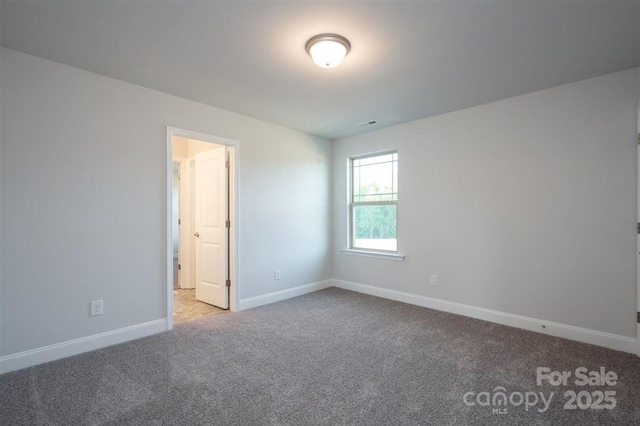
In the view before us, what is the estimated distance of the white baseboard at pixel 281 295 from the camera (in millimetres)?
3979

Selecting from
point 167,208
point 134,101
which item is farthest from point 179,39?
point 167,208

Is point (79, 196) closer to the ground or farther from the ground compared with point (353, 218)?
farther from the ground

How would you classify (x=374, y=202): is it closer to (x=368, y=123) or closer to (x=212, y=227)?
(x=368, y=123)

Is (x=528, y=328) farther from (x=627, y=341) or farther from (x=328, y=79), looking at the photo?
(x=328, y=79)

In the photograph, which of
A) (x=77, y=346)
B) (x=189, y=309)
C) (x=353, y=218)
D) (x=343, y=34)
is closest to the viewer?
(x=343, y=34)

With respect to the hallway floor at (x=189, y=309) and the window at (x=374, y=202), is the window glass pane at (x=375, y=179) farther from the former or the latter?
the hallway floor at (x=189, y=309)

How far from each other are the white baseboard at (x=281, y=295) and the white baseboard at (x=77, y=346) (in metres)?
1.04

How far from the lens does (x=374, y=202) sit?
471 cm

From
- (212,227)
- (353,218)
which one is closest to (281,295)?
(212,227)

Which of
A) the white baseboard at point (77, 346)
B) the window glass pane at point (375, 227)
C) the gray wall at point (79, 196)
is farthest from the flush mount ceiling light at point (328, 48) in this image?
the white baseboard at point (77, 346)

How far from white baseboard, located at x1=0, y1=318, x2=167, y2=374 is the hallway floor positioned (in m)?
0.43

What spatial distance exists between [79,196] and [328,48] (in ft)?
8.06

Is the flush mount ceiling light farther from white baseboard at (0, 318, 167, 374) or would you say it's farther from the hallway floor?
the hallway floor

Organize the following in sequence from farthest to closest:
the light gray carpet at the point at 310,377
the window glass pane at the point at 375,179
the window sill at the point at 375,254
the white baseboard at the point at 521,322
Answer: the window glass pane at the point at 375,179
the window sill at the point at 375,254
the white baseboard at the point at 521,322
the light gray carpet at the point at 310,377
